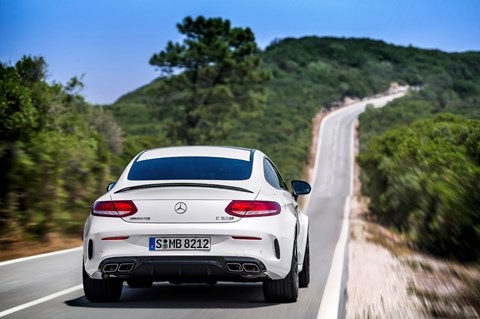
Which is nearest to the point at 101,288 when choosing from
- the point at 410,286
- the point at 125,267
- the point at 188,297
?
the point at 125,267

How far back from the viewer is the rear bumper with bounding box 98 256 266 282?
7.13 meters

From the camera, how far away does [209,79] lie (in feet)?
198

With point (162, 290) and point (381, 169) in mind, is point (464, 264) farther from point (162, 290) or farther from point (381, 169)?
point (381, 169)

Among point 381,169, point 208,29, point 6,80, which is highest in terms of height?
point 208,29

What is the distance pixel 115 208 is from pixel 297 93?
125898 mm

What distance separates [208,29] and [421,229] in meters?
45.4

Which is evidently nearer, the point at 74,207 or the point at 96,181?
the point at 74,207

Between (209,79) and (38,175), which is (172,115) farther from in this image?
(38,175)

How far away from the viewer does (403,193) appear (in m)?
21.3

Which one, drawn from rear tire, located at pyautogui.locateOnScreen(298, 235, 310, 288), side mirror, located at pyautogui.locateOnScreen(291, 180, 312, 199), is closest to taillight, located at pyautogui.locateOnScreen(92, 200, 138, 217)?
side mirror, located at pyautogui.locateOnScreen(291, 180, 312, 199)

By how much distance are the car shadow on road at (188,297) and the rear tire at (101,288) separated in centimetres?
9

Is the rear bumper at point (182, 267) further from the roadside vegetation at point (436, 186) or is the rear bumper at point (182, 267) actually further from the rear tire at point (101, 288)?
the roadside vegetation at point (436, 186)

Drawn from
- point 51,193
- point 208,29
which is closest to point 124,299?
point 51,193

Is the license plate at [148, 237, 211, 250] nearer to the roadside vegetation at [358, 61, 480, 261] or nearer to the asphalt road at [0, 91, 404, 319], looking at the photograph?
the asphalt road at [0, 91, 404, 319]
